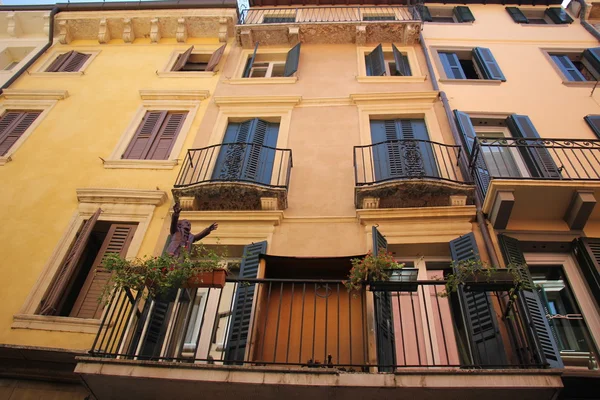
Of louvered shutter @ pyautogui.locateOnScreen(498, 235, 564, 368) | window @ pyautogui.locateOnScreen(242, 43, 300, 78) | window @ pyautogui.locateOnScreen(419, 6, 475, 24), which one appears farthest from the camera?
window @ pyautogui.locateOnScreen(419, 6, 475, 24)

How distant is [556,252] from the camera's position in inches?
301

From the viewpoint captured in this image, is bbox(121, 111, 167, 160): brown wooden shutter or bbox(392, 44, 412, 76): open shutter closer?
bbox(121, 111, 167, 160): brown wooden shutter

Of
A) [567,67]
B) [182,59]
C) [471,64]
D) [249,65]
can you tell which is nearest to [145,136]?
[182,59]

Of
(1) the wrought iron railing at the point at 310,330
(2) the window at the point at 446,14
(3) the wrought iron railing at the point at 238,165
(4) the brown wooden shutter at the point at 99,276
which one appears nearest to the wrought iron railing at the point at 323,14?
(2) the window at the point at 446,14

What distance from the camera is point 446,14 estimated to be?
15.5 meters

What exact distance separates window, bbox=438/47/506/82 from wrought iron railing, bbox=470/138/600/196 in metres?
2.97

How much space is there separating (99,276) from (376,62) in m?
8.80

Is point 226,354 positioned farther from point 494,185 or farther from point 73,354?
point 494,185

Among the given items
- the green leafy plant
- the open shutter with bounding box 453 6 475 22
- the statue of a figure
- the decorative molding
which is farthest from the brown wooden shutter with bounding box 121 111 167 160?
the open shutter with bounding box 453 6 475 22

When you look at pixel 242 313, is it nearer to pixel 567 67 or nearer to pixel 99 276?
pixel 99 276

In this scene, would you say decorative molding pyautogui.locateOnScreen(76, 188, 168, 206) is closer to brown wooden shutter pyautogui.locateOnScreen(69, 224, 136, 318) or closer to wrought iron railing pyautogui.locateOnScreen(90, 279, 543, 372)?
brown wooden shutter pyautogui.locateOnScreen(69, 224, 136, 318)

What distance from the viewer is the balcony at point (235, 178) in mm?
8609

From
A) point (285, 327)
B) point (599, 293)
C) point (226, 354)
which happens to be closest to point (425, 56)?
point (599, 293)

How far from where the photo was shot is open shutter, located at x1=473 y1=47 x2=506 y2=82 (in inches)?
466
